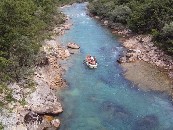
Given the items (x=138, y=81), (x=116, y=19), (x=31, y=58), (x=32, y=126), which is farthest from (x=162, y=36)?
(x=32, y=126)

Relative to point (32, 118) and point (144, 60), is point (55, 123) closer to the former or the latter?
point (32, 118)

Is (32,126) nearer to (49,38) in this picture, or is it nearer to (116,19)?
(49,38)

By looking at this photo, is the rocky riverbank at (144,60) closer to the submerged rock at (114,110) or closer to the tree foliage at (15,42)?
the submerged rock at (114,110)

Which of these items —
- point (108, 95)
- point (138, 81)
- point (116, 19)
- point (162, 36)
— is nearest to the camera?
point (108, 95)

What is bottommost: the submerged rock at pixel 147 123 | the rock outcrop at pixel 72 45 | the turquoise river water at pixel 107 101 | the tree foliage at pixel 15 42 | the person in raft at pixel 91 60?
the rock outcrop at pixel 72 45

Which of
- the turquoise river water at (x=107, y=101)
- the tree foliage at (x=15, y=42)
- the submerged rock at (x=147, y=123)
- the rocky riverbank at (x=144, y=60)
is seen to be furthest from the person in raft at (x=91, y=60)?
the submerged rock at (x=147, y=123)

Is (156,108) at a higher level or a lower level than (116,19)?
higher
